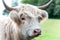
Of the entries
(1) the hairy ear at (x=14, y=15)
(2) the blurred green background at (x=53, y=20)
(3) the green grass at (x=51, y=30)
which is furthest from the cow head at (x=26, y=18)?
(2) the blurred green background at (x=53, y=20)

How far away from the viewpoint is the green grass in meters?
10.4

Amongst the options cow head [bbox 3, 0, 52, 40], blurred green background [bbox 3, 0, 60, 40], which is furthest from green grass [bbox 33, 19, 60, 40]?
cow head [bbox 3, 0, 52, 40]

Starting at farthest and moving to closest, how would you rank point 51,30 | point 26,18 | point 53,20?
point 53,20
point 51,30
point 26,18

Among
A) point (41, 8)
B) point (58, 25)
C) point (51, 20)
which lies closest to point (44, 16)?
point (41, 8)

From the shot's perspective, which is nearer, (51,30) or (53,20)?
(51,30)

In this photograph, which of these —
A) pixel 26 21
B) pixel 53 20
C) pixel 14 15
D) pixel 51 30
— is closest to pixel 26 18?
pixel 26 21

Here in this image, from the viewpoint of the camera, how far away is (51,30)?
12.5 meters

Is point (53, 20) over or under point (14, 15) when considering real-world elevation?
under

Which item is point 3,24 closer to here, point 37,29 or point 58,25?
point 37,29

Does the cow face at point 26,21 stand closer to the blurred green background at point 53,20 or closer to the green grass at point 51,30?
the green grass at point 51,30

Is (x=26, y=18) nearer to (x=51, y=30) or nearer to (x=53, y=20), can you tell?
(x=51, y=30)

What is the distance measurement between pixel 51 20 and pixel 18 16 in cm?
980

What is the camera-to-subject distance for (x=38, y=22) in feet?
16.5

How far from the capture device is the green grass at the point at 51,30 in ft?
34.1
